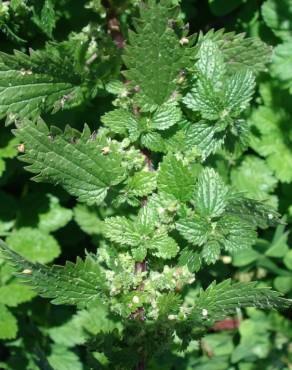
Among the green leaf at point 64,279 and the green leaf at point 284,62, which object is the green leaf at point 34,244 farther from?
the green leaf at point 284,62

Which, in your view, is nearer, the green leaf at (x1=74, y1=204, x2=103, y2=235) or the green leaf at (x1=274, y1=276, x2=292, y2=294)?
the green leaf at (x1=74, y1=204, x2=103, y2=235)

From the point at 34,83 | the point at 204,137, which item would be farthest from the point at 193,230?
the point at 34,83

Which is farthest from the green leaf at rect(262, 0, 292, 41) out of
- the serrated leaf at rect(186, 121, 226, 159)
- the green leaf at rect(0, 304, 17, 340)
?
the green leaf at rect(0, 304, 17, 340)

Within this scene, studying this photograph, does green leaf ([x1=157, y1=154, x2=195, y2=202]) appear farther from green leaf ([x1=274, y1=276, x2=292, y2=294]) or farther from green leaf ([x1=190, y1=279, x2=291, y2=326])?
green leaf ([x1=274, y1=276, x2=292, y2=294])

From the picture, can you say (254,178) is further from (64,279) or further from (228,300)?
(64,279)

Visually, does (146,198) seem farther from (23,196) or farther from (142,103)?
(23,196)

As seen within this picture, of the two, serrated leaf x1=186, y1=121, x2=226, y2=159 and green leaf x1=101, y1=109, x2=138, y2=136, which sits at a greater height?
green leaf x1=101, y1=109, x2=138, y2=136
